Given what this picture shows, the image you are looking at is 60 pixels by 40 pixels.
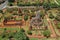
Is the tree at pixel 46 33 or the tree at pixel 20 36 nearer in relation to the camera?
the tree at pixel 20 36

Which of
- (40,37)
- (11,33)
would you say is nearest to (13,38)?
(11,33)

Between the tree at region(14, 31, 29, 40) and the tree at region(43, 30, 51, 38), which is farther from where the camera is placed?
the tree at region(43, 30, 51, 38)

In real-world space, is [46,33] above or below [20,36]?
below

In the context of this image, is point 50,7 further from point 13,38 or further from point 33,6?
point 13,38

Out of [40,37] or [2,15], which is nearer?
[40,37]

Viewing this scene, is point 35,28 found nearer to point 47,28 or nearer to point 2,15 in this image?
point 47,28

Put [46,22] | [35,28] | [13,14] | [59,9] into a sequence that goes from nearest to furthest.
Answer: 1. [35,28]
2. [46,22]
3. [13,14]
4. [59,9]

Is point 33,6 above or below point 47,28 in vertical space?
above

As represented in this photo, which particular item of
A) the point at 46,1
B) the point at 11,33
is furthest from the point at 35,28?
the point at 46,1

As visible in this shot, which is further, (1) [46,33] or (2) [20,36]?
(1) [46,33]

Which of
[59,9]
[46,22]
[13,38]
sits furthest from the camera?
[59,9]
